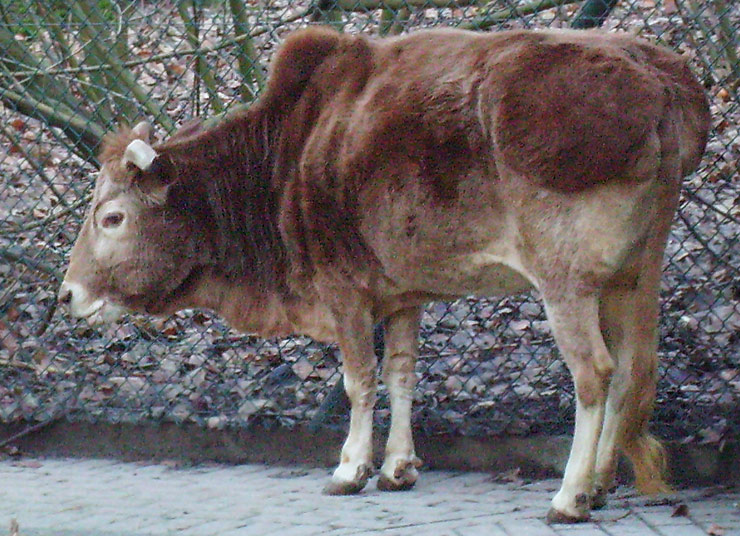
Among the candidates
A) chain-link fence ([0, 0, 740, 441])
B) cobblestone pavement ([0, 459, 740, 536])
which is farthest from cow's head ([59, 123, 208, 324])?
cobblestone pavement ([0, 459, 740, 536])

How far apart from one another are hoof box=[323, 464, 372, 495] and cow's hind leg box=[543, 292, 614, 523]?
1.16 metres

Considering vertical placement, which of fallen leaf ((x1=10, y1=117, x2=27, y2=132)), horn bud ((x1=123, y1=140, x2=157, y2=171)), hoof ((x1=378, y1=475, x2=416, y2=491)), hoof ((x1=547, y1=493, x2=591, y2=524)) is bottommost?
hoof ((x1=547, y1=493, x2=591, y2=524))

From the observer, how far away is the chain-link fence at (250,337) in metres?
6.45

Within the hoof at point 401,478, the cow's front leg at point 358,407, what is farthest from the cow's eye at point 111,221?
the hoof at point 401,478

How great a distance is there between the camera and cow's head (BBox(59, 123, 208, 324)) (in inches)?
244

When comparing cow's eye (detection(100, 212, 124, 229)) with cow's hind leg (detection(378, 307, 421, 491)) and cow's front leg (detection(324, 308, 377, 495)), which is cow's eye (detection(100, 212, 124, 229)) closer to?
cow's front leg (detection(324, 308, 377, 495))

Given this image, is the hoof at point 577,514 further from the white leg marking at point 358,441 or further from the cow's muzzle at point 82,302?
the cow's muzzle at point 82,302

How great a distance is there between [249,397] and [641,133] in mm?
3011

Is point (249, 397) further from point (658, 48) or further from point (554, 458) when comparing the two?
point (658, 48)

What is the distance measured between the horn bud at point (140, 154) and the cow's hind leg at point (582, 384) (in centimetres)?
219

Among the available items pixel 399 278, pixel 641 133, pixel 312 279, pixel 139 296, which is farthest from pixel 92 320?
pixel 641 133

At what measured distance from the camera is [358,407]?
6004 millimetres

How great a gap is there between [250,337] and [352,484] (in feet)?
7.45

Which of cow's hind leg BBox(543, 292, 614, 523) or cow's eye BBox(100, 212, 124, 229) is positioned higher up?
cow's eye BBox(100, 212, 124, 229)
